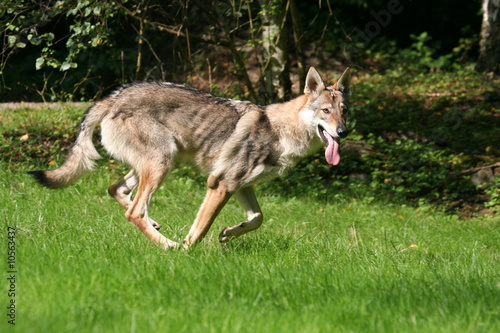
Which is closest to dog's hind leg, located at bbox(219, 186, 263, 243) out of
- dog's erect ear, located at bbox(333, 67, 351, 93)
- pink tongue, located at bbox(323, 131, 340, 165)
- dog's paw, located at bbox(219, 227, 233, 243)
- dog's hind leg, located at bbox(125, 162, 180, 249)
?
dog's paw, located at bbox(219, 227, 233, 243)

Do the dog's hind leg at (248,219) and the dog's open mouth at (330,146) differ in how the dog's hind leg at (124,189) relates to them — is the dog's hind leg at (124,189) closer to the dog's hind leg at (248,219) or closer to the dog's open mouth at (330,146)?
the dog's hind leg at (248,219)

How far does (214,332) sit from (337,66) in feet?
44.3

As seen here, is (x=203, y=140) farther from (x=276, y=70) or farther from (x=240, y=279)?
(x=276, y=70)

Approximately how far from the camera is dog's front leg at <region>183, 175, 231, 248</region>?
5926 millimetres

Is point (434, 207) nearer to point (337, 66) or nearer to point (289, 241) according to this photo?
point (289, 241)

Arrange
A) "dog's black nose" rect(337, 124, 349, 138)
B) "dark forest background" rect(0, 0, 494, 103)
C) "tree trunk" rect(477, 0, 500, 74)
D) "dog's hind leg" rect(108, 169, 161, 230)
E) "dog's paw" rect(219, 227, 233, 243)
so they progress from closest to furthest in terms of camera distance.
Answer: "dog's paw" rect(219, 227, 233, 243)
"dog's black nose" rect(337, 124, 349, 138)
"dog's hind leg" rect(108, 169, 161, 230)
"dark forest background" rect(0, 0, 494, 103)
"tree trunk" rect(477, 0, 500, 74)

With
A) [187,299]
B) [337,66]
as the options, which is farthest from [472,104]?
[187,299]

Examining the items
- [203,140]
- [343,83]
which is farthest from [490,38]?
[203,140]

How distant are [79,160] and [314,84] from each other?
2.58m

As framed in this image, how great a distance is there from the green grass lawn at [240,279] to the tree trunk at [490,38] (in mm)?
9208

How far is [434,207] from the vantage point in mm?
9523

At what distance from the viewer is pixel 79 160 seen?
6148 mm

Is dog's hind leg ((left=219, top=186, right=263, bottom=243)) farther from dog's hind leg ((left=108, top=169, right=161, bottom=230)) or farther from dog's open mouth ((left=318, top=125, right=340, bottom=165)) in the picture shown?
dog's hind leg ((left=108, top=169, right=161, bottom=230))

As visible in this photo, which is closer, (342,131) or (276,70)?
(342,131)
